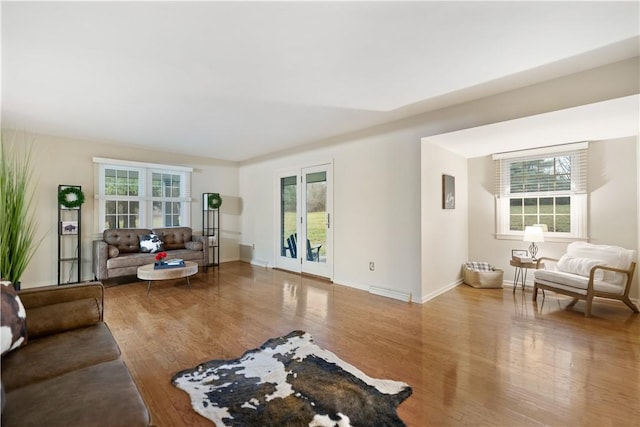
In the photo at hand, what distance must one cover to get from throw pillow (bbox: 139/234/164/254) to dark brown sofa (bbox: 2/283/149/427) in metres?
3.18

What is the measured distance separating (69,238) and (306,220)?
403cm

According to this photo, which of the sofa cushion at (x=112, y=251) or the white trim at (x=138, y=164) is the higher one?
the white trim at (x=138, y=164)

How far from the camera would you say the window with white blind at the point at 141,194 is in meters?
5.03

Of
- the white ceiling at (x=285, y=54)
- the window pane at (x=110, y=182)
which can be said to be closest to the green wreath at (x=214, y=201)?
the window pane at (x=110, y=182)

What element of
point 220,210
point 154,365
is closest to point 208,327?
point 154,365

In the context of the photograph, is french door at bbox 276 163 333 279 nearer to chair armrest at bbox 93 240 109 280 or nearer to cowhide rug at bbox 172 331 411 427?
cowhide rug at bbox 172 331 411 427

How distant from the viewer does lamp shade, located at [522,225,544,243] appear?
13.1 feet

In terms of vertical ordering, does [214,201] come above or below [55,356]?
above

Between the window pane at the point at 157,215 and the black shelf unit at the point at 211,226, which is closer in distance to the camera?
the window pane at the point at 157,215

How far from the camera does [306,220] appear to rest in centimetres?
518

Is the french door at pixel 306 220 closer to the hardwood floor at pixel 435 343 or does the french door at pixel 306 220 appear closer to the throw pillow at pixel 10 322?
the hardwood floor at pixel 435 343

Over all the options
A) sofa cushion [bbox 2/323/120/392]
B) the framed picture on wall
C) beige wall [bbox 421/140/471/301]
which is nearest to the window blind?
beige wall [bbox 421/140/471/301]

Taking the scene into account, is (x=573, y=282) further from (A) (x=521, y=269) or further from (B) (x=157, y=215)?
(B) (x=157, y=215)

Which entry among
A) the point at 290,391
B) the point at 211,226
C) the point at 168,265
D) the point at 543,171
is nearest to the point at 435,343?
the point at 290,391
